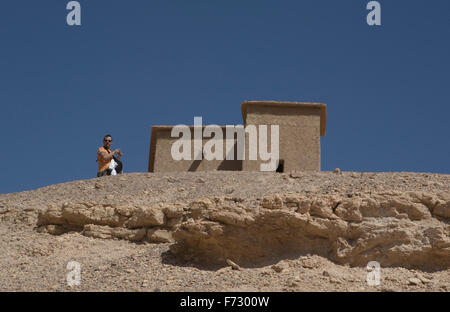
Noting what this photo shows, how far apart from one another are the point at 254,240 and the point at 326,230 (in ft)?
3.48

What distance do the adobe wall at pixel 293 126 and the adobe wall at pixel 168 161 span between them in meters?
1.07

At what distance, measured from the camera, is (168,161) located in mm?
17109

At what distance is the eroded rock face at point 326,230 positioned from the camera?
7703 millimetres

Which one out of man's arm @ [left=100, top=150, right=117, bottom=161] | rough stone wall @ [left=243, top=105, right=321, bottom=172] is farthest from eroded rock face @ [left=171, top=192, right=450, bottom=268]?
rough stone wall @ [left=243, top=105, right=321, bottom=172]

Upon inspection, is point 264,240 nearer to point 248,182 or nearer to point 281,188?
point 281,188


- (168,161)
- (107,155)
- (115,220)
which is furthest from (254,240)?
(168,161)

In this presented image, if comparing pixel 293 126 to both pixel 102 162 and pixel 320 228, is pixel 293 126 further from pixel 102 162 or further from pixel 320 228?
pixel 320 228

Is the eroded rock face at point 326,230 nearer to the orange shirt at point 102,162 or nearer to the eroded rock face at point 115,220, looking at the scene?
the eroded rock face at point 115,220

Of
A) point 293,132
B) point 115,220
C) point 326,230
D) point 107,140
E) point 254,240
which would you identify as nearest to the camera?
point 326,230

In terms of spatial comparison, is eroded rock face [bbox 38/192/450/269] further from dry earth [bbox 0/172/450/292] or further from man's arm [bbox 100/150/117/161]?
man's arm [bbox 100/150/117/161]

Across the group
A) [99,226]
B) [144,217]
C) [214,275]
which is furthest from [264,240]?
[99,226]

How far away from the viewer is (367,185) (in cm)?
901

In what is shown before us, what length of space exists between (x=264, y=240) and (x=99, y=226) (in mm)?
3029
